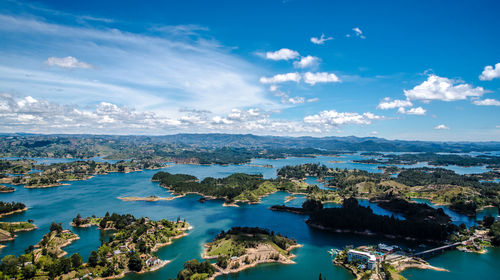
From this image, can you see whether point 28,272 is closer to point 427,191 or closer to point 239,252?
point 239,252

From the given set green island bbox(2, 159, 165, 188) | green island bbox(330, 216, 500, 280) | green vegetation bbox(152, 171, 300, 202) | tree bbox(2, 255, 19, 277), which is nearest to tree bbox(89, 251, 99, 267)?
tree bbox(2, 255, 19, 277)

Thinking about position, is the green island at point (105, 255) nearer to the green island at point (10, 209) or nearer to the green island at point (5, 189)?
the green island at point (10, 209)

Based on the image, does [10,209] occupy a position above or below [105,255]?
below

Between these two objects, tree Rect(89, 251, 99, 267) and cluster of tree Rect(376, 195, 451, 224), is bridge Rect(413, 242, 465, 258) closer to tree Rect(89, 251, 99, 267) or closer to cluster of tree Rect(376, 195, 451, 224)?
cluster of tree Rect(376, 195, 451, 224)

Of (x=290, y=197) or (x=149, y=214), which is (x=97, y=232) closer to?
(x=149, y=214)

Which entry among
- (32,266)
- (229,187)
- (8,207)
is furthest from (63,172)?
(32,266)

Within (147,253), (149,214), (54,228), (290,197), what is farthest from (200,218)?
(290,197)
